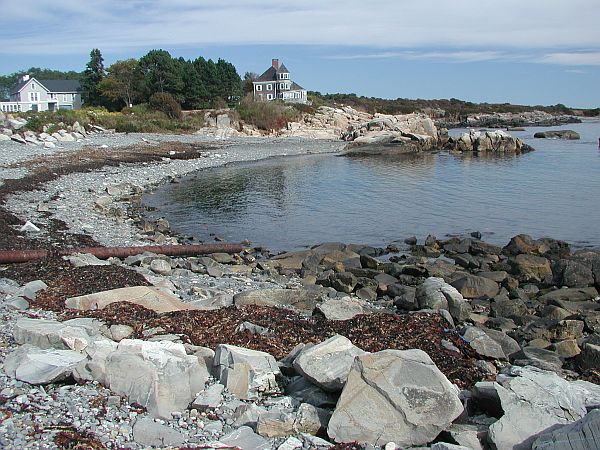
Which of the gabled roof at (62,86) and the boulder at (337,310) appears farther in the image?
the gabled roof at (62,86)

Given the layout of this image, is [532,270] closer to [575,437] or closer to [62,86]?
[575,437]

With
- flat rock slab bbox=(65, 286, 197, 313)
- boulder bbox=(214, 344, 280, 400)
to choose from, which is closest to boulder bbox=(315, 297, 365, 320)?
flat rock slab bbox=(65, 286, 197, 313)

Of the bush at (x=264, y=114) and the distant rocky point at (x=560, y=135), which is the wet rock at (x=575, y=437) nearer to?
the bush at (x=264, y=114)

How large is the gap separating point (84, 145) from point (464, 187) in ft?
88.6

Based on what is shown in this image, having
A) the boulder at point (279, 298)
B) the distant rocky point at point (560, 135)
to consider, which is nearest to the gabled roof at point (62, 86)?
the distant rocky point at point (560, 135)

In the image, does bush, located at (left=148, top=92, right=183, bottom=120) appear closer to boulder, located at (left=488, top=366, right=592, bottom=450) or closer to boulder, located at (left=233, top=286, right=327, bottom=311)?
boulder, located at (left=233, top=286, right=327, bottom=311)

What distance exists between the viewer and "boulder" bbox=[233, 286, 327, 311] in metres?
10.9

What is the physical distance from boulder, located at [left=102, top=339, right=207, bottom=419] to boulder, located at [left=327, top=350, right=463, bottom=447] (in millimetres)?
1599

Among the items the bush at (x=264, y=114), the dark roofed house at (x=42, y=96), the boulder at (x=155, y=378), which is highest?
the dark roofed house at (x=42, y=96)

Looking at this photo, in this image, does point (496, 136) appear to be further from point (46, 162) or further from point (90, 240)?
point (90, 240)

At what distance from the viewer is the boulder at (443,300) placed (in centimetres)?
1196

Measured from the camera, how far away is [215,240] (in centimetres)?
2148

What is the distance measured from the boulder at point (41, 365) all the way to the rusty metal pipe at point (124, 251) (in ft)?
21.7

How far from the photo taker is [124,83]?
251 feet
